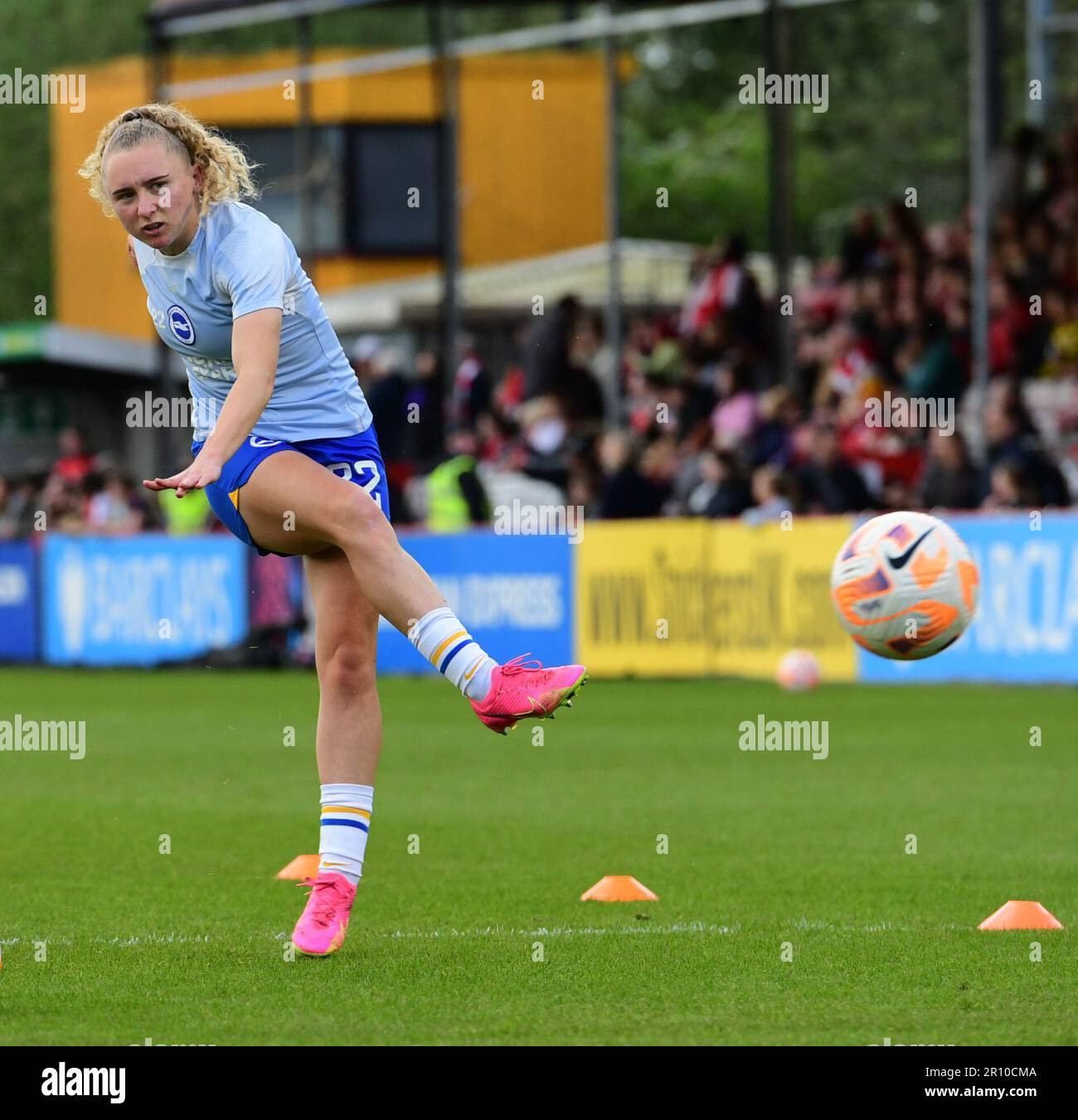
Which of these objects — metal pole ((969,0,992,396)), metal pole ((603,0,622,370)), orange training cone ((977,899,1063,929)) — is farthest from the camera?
metal pole ((603,0,622,370))

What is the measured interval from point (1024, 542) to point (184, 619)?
32.4 ft

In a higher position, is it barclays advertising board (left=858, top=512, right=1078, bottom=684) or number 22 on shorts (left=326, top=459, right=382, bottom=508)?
number 22 on shorts (left=326, top=459, right=382, bottom=508)

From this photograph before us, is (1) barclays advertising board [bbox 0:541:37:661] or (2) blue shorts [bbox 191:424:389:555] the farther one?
(1) barclays advertising board [bbox 0:541:37:661]

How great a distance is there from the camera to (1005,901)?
8.05 m

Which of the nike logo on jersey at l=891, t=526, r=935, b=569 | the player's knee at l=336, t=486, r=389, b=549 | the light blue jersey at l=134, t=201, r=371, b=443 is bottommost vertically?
the nike logo on jersey at l=891, t=526, r=935, b=569

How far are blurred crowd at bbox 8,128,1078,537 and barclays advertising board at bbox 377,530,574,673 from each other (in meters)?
0.59

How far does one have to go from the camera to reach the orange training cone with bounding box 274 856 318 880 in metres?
8.77

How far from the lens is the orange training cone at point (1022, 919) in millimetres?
7332

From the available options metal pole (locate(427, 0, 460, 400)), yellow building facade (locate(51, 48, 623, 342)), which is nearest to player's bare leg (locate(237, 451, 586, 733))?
metal pole (locate(427, 0, 460, 400))

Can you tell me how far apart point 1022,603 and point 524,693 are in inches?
467

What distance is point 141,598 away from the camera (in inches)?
989

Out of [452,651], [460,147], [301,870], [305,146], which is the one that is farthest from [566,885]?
[460,147]

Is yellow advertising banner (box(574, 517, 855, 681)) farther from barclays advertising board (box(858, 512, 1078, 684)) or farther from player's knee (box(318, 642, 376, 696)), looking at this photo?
player's knee (box(318, 642, 376, 696))

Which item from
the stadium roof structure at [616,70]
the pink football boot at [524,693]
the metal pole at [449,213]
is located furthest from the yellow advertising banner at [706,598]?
the pink football boot at [524,693]
